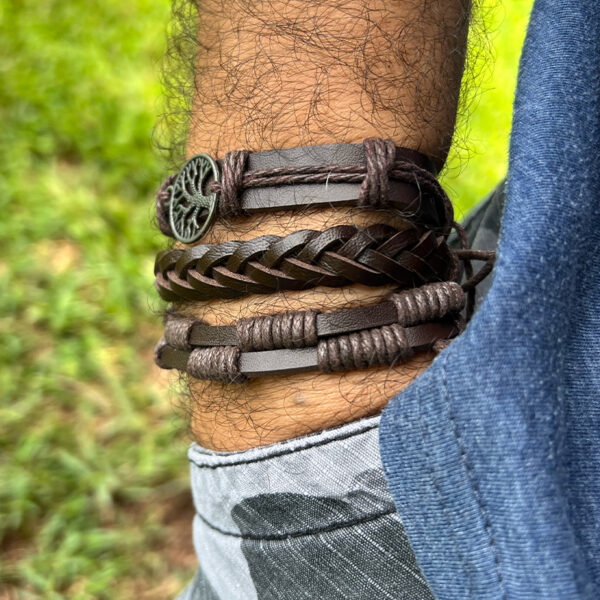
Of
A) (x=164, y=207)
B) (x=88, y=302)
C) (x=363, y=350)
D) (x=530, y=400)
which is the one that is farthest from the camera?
(x=88, y=302)

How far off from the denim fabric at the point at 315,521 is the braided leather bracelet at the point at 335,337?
0.23 feet

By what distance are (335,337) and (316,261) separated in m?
0.08

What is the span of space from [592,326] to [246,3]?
1.54 ft

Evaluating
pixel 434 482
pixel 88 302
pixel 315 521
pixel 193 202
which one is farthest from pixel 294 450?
pixel 88 302

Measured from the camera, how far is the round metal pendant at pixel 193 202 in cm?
74

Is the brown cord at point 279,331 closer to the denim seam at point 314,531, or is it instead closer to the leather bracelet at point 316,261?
the leather bracelet at point 316,261

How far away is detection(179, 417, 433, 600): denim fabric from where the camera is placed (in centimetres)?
65

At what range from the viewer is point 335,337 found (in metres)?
0.69

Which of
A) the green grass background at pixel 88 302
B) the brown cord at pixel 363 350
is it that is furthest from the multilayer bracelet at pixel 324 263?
the green grass background at pixel 88 302

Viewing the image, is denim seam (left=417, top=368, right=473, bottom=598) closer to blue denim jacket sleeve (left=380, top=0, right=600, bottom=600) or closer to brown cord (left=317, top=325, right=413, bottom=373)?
blue denim jacket sleeve (left=380, top=0, right=600, bottom=600)

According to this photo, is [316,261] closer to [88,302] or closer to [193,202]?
[193,202]

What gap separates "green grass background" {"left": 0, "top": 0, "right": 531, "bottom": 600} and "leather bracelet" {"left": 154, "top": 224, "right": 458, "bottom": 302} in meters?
0.37

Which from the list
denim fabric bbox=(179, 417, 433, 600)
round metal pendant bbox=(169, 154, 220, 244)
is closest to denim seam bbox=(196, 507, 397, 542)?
denim fabric bbox=(179, 417, 433, 600)

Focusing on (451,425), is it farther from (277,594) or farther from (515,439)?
(277,594)
